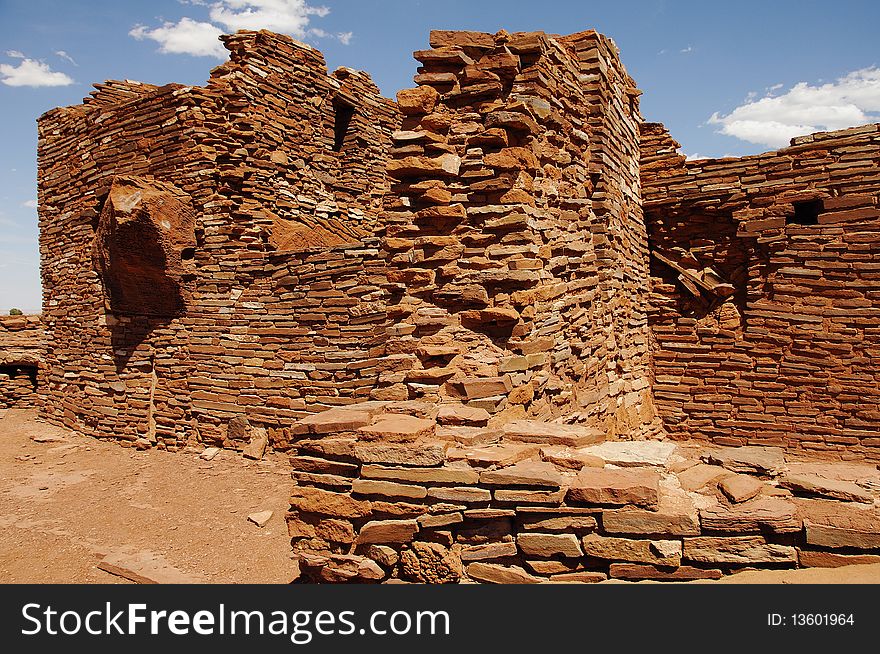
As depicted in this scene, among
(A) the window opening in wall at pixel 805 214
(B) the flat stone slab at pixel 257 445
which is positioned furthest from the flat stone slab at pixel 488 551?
(A) the window opening in wall at pixel 805 214

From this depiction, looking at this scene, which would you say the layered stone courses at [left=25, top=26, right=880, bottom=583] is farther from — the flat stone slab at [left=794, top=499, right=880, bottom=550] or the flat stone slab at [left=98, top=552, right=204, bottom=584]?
the flat stone slab at [left=98, top=552, right=204, bottom=584]

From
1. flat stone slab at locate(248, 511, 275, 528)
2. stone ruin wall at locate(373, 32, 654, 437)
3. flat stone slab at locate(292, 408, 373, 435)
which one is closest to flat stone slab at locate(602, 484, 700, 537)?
stone ruin wall at locate(373, 32, 654, 437)

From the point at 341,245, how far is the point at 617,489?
23.2 feet

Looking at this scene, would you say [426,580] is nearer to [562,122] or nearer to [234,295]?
[562,122]

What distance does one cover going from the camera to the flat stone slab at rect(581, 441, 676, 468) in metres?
3.49

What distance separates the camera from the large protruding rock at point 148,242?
30.9 ft

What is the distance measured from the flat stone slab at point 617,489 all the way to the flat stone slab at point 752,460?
0.89 metres

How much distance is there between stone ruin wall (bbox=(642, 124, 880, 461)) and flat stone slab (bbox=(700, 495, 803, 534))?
591 centimetres

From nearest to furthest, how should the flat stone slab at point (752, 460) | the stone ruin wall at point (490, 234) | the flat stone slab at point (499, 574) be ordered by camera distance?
1. the flat stone slab at point (499, 574)
2. the flat stone slab at point (752, 460)
3. the stone ruin wall at point (490, 234)

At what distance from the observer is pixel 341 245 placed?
30.1 feet

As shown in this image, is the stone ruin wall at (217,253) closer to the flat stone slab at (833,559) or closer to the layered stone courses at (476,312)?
the layered stone courses at (476,312)

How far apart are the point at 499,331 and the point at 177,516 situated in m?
5.22

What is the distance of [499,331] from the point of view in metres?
4.66

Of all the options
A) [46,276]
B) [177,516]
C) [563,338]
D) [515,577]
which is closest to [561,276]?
[563,338]
